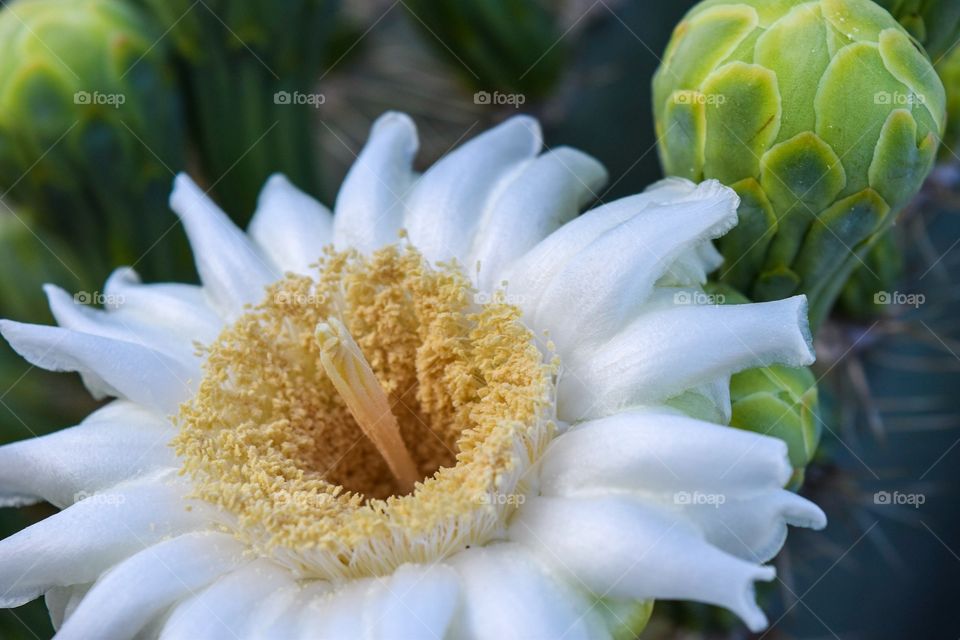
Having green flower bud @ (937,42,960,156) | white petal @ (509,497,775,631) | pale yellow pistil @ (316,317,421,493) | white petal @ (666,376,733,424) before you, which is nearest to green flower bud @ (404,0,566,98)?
green flower bud @ (937,42,960,156)

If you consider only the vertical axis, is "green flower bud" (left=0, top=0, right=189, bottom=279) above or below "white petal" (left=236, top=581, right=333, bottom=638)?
above

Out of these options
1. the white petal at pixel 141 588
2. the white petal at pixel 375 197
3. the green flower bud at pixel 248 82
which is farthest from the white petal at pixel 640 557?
the green flower bud at pixel 248 82

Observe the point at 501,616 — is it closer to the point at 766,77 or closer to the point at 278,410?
the point at 278,410

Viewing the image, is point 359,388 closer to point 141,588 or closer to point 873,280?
point 141,588

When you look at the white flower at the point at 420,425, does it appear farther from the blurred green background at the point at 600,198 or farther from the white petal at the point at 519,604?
the blurred green background at the point at 600,198

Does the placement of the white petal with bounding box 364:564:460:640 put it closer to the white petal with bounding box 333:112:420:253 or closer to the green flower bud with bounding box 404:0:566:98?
the white petal with bounding box 333:112:420:253

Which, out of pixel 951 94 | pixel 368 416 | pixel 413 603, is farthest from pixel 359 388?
pixel 951 94

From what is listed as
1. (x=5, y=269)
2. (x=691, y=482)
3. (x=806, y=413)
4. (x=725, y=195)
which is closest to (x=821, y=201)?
(x=725, y=195)
